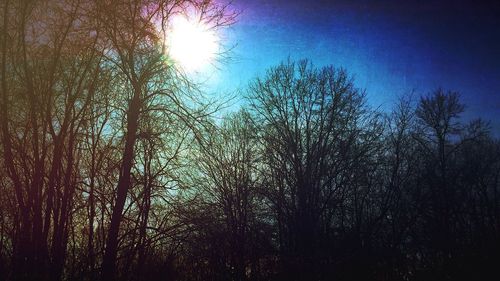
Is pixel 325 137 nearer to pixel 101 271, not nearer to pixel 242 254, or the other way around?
pixel 242 254

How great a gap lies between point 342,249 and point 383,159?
7.46 m

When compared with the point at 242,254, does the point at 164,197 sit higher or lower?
higher

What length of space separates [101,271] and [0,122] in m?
4.58

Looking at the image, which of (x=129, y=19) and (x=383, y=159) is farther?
(x=383, y=159)

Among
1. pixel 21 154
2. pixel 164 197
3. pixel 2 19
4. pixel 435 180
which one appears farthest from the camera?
pixel 435 180

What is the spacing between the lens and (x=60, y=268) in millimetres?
9500

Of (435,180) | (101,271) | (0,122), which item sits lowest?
(101,271)

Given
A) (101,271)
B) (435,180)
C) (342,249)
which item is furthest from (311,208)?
(101,271)

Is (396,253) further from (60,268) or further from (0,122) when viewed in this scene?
(0,122)

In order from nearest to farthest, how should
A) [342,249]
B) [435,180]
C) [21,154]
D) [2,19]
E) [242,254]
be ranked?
[2,19] < [21,154] < [342,249] < [242,254] < [435,180]

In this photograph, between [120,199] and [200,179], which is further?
[200,179]

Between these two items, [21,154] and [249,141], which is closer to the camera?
[21,154]

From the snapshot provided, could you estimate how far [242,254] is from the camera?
24.9 metres

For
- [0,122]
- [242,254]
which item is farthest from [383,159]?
[0,122]
